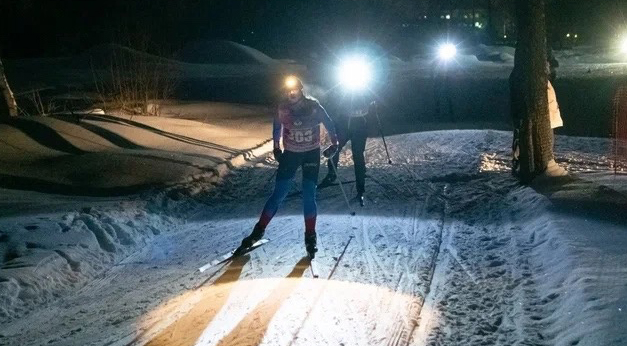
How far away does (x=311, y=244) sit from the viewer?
738 centimetres

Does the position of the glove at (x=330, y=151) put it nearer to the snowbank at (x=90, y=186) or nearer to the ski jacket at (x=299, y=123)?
the ski jacket at (x=299, y=123)

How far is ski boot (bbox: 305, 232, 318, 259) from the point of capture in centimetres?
734

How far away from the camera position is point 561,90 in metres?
28.6

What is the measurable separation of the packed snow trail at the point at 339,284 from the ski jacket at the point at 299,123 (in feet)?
4.04

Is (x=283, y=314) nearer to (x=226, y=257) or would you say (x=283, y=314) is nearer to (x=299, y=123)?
(x=226, y=257)

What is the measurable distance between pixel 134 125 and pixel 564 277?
12.7 m

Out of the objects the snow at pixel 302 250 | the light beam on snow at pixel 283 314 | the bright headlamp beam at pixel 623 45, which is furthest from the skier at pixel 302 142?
the bright headlamp beam at pixel 623 45

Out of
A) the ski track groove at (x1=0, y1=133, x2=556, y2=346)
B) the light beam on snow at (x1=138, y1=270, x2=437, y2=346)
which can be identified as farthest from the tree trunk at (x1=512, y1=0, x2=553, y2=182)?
the light beam on snow at (x1=138, y1=270, x2=437, y2=346)

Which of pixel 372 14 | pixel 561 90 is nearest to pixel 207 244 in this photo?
pixel 561 90

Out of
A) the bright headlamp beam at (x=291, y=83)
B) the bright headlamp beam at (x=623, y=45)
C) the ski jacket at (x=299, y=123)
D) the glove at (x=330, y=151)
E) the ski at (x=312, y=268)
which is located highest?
the bright headlamp beam at (x=623, y=45)

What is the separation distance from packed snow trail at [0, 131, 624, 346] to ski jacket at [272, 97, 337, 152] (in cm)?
123

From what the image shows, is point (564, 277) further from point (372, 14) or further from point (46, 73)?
point (372, 14)

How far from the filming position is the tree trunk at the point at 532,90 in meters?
9.96

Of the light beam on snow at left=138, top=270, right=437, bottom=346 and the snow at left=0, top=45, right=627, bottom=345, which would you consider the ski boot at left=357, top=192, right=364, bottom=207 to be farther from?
the light beam on snow at left=138, top=270, right=437, bottom=346
